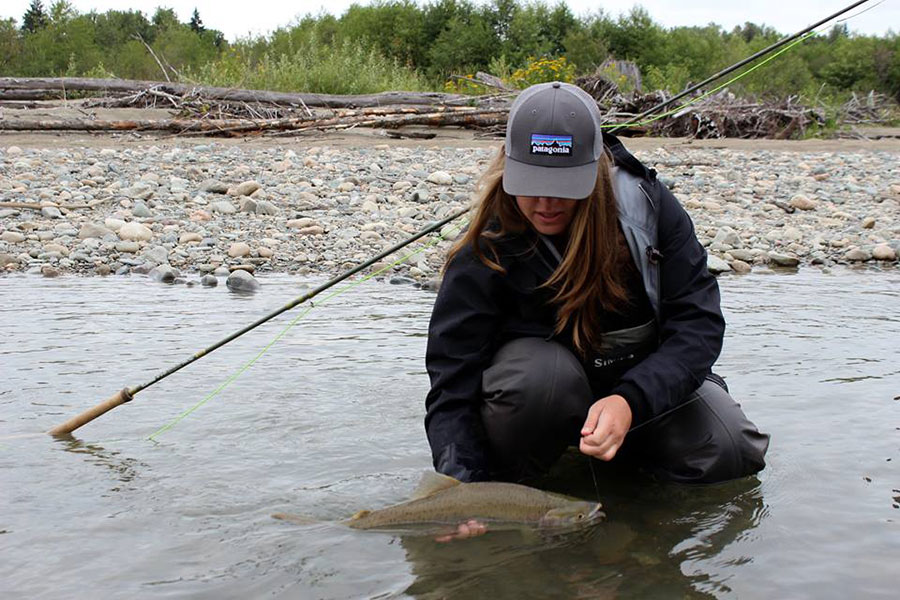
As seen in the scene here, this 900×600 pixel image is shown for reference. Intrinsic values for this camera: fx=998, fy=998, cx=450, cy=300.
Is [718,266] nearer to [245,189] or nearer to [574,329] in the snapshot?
[245,189]

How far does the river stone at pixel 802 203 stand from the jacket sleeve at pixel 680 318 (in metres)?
6.83

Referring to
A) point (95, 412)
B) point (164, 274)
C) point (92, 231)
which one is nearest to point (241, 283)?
point (164, 274)

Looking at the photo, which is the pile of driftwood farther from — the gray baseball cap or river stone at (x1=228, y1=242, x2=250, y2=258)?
the gray baseball cap

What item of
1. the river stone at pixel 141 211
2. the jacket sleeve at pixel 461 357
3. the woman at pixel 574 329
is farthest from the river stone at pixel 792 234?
the jacket sleeve at pixel 461 357

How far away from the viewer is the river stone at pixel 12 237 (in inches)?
295

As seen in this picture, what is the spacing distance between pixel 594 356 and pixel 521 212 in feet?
1.57

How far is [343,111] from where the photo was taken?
44.0 ft

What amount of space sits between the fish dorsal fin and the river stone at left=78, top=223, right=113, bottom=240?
18.6 ft

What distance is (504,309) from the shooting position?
294 centimetres

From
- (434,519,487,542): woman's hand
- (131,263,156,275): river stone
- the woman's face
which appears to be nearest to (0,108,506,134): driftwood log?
(131,263,156,275): river stone

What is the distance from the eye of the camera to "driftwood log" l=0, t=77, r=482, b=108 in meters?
13.7

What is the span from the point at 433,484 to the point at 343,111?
11.3m

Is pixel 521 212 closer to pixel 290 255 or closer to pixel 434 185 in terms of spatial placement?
pixel 290 255

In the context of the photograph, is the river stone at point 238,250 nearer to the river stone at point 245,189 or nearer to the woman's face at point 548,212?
the river stone at point 245,189
